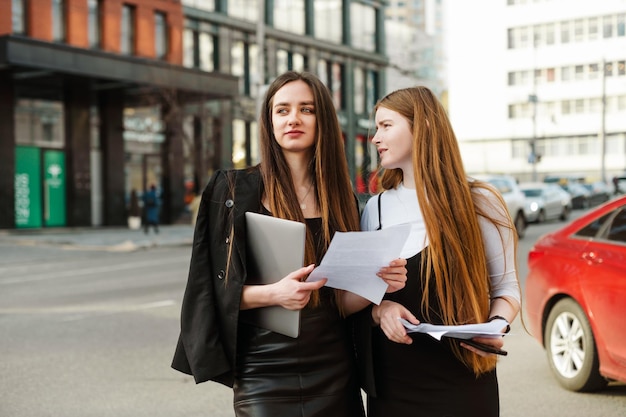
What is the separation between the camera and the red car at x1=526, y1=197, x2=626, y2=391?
18.7 ft

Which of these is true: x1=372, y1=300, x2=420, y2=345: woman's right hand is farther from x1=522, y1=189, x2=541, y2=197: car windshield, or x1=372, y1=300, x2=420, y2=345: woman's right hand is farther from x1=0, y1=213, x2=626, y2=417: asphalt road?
x1=522, y1=189, x2=541, y2=197: car windshield

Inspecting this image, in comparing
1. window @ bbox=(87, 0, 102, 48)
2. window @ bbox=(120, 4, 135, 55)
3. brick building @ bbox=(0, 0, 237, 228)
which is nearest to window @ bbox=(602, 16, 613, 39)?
brick building @ bbox=(0, 0, 237, 228)

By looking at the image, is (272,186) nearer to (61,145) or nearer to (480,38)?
(61,145)

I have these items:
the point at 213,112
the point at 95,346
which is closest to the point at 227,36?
the point at 213,112

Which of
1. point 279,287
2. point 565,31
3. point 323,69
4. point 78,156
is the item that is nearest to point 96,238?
point 78,156

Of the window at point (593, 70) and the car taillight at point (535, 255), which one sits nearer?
the car taillight at point (535, 255)

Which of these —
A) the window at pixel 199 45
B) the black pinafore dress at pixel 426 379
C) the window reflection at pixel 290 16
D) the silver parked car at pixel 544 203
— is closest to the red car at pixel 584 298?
the black pinafore dress at pixel 426 379

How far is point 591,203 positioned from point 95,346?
4234 centimetres

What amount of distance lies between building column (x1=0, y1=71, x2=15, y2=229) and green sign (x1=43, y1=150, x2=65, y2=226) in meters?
1.93

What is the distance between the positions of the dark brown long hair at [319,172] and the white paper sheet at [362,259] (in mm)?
244

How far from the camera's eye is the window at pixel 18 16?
2947 centimetres

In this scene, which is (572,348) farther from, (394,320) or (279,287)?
(279,287)

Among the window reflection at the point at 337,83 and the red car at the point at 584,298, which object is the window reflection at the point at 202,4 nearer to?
the window reflection at the point at 337,83

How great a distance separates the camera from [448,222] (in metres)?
2.95
